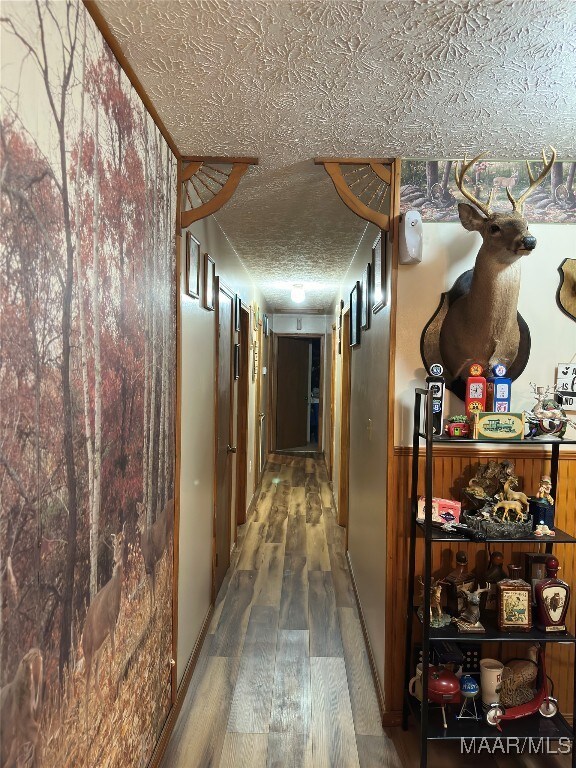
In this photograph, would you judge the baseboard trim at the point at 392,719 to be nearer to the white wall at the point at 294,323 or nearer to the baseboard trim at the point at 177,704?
the baseboard trim at the point at 177,704

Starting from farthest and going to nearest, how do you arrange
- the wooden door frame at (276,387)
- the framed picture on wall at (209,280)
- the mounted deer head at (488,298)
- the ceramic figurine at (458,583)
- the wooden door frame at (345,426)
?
the wooden door frame at (276,387) < the wooden door frame at (345,426) < the framed picture on wall at (209,280) < the ceramic figurine at (458,583) < the mounted deer head at (488,298)

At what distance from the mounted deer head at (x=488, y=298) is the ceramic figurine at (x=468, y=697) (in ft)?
3.83

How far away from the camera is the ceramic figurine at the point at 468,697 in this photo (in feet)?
6.50

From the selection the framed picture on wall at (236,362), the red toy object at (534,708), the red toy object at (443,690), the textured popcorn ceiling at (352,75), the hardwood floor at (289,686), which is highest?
the textured popcorn ceiling at (352,75)

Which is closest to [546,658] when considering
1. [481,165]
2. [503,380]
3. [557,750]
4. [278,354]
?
[557,750]

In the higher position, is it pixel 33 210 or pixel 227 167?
pixel 227 167

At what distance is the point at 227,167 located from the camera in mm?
2254

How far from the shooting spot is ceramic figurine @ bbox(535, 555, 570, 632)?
1965 mm

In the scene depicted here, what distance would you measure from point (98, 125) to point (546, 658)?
2.54m

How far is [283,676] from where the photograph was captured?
8.38 feet

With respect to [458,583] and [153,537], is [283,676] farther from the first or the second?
[153,537]

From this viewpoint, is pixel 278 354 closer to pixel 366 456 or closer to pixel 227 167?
pixel 366 456

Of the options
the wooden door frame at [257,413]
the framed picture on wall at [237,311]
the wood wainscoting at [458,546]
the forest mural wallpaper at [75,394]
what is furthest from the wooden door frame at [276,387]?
the forest mural wallpaper at [75,394]

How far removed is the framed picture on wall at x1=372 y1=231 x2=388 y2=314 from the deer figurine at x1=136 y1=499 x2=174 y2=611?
1293 millimetres
